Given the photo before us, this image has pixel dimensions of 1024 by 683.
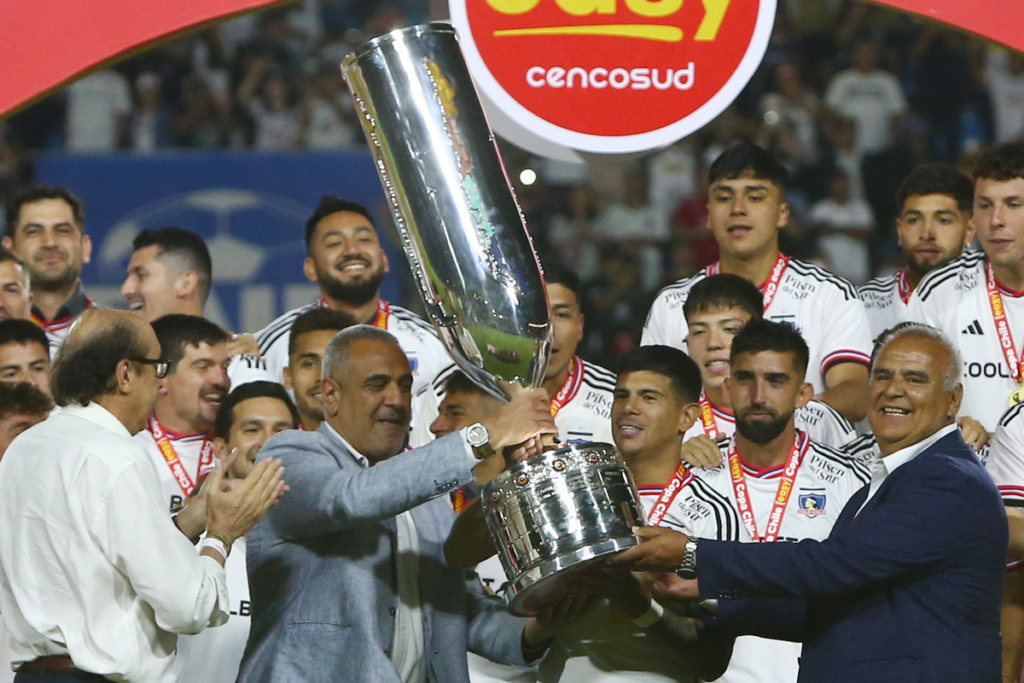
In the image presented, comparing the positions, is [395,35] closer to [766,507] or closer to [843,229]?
[766,507]

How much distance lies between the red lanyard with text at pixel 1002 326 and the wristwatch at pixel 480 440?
2528 mm

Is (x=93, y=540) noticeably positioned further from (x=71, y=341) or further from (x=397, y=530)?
(x=397, y=530)

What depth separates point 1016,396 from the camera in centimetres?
567

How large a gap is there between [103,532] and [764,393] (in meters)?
2.30

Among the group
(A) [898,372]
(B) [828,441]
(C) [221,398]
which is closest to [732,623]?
(A) [898,372]

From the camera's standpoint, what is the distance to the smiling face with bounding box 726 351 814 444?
5246 mm

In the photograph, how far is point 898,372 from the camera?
14.3 ft

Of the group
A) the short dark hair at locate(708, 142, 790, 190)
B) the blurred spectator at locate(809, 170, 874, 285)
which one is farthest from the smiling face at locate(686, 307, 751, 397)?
the blurred spectator at locate(809, 170, 874, 285)

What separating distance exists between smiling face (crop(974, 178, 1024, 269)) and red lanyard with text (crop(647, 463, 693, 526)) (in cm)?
144

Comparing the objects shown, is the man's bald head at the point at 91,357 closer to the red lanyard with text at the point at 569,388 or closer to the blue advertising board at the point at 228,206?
the red lanyard with text at the point at 569,388

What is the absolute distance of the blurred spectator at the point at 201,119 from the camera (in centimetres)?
1077

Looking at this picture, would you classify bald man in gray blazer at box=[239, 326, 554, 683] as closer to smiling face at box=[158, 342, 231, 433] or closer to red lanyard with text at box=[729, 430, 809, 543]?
red lanyard with text at box=[729, 430, 809, 543]

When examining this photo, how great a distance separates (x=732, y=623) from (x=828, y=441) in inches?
65.0

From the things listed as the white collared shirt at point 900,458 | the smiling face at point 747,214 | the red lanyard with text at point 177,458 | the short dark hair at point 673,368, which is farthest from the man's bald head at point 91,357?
the smiling face at point 747,214
